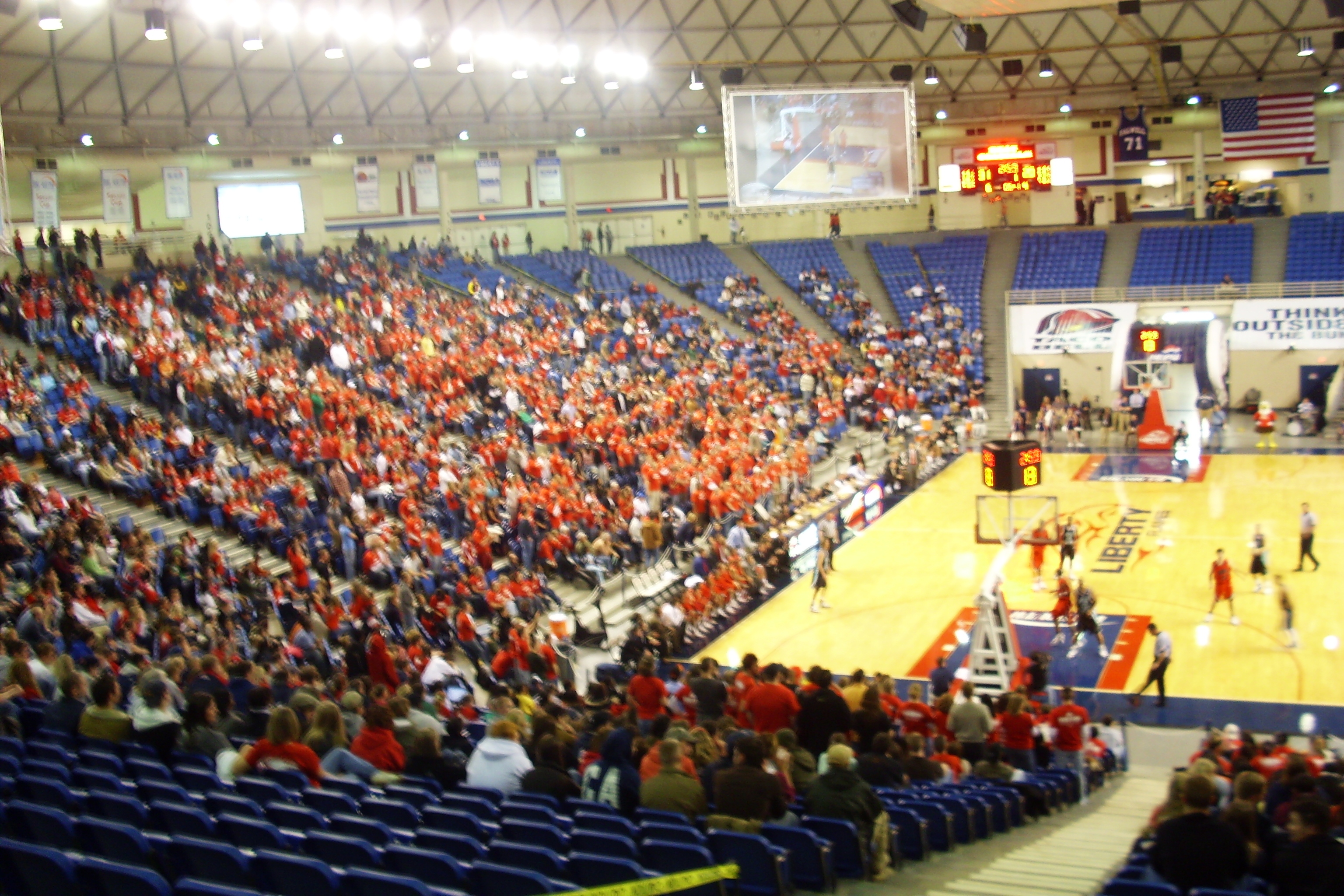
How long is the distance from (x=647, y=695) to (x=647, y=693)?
0.09ft

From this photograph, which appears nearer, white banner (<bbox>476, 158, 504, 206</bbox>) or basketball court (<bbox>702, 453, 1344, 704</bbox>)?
basketball court (<bbox>702, 453, 1344, 704</bbox>)

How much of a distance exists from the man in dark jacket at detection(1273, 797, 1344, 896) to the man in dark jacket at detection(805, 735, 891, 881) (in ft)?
7.34

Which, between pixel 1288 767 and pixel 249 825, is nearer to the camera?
pixel 249 825

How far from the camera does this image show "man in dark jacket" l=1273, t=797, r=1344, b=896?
5414mm

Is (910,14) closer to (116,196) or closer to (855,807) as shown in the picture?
(116,196)

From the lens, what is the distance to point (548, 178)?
39.3 metres

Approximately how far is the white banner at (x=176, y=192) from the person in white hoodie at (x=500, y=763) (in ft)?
87.9

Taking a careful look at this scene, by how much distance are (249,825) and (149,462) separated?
1420 centimetres

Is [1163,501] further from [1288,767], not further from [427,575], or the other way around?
[1288,767]

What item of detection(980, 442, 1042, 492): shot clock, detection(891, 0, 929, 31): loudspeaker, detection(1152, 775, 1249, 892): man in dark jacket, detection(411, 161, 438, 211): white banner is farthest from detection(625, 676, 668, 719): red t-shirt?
detection(411, 161, 438, 211): white banner

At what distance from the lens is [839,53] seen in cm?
3819

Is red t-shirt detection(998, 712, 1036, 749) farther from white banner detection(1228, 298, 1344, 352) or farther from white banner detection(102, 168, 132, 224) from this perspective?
white banner detection(1228, 298, 1344, 352)

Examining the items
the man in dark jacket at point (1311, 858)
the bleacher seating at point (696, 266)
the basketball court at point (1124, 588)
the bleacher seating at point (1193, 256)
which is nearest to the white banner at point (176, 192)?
the bleacher seating at point (696, 266)

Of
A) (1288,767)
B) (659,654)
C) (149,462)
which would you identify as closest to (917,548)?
(659,654)
